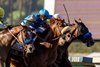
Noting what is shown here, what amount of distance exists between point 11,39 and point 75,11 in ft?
34.4

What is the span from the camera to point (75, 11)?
69.9 feet

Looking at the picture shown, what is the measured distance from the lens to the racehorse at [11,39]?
10.8 metres

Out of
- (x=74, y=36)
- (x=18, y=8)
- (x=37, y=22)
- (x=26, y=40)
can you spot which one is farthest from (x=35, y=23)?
(x=18, y=8)

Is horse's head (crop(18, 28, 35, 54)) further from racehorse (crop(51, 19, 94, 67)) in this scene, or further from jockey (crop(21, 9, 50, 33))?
racehorse (crop(51, 19, 94, 67))

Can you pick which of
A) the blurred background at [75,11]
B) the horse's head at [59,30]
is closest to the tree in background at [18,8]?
the blurred background at [75,11]

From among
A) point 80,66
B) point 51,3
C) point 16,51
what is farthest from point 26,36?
point 51,3

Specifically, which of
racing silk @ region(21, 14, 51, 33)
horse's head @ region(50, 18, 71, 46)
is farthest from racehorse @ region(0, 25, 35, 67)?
horse's head @ region(50, 18, 71, 46)

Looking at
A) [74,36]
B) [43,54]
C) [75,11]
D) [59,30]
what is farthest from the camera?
[75,11]

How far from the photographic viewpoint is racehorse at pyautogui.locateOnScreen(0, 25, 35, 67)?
10.8 m

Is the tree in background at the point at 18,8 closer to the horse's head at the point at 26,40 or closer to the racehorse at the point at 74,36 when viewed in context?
the racehorse at the point at 74,36

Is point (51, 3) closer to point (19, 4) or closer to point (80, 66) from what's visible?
point (19, 4)

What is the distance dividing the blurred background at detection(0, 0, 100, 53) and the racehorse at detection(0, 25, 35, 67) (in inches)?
393

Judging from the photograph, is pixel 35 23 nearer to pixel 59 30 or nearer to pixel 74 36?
pixel 59 30

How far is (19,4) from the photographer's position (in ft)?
70.3
